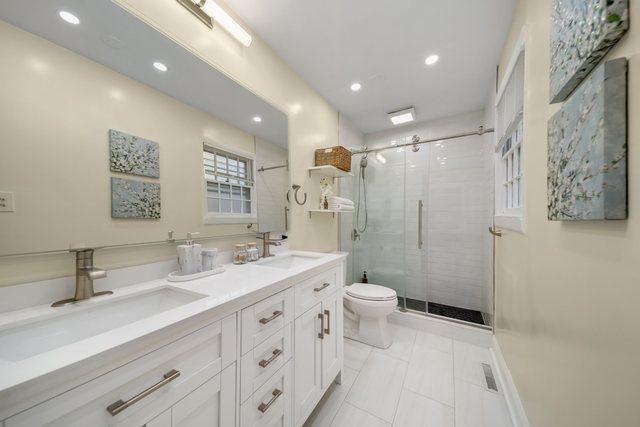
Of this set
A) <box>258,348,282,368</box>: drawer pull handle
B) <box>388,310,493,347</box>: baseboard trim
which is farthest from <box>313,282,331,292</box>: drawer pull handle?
<box>388,310,493,347</box>: baseboard trim

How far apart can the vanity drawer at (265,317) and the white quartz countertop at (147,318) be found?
0.11 ft

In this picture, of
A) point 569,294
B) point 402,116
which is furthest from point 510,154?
point 402,116

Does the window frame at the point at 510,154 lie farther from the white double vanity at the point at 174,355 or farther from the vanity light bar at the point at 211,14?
the vanity light bar at the point at 211,14

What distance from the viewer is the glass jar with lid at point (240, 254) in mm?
1413

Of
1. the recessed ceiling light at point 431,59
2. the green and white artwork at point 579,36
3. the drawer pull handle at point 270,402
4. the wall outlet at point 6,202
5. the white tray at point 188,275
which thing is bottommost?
the drawer pull handle at point 270,402

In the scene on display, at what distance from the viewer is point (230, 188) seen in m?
1.44

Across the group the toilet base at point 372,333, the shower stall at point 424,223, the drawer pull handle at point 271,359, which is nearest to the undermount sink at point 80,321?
the drawer pull handle at point 271,359

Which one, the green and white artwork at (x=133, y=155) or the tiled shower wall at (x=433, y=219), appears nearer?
the green and white artwork at (x=133, y=155)

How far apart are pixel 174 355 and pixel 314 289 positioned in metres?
0.76

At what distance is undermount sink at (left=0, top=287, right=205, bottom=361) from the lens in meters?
0.63

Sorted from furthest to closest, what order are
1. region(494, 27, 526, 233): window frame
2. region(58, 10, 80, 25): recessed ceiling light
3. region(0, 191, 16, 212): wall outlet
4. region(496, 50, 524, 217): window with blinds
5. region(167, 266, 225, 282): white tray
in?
region(496, 50, 524, 217): window with blinds, region(494, 27, 526, 233): window frame, region(167, 266, 225, 282): white tray, region(58, 10, 80, 25): recessed ceiling light, region(0, 191, 16, 212): wall outlet

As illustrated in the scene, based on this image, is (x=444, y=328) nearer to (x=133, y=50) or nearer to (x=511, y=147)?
(x=511, y=147)

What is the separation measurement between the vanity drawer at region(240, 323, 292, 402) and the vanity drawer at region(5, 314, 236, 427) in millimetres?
79

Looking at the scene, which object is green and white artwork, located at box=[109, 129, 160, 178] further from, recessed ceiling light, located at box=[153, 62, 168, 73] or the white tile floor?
the white tile floor
